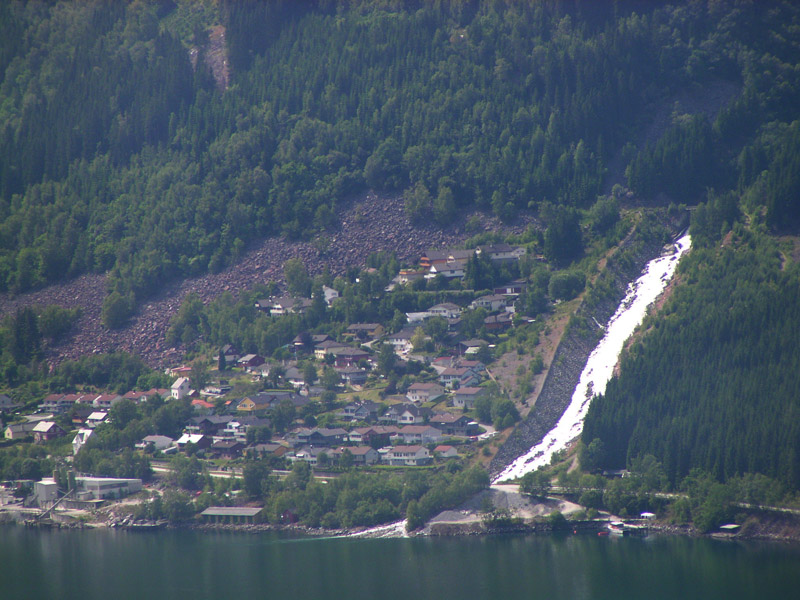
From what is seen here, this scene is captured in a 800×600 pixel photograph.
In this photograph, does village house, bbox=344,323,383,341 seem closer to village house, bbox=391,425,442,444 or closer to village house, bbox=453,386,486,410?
village house, bbox=453,386,486,410

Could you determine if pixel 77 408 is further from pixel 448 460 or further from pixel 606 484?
pixel 606 484

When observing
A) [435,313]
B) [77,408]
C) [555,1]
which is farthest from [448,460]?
[555,1]

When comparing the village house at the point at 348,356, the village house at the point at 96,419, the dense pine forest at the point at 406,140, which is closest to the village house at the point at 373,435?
the village house at the point at 348,356

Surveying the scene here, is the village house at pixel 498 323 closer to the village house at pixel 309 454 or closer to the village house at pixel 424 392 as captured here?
the village house at pixel 424 392

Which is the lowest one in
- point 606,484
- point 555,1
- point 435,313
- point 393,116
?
point 606,484

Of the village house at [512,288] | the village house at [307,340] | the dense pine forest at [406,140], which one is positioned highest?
the dense pine forest at [406,140]

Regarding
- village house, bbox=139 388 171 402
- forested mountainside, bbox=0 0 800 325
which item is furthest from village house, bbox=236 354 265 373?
forested mountainside, bbox=0 0 800 325

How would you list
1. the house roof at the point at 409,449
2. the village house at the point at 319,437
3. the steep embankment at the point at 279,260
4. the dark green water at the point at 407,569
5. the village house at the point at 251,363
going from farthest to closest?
the steep embankment at the point at 279,260, the village house at the point at 251,363, the village house at the point at 319,437, the house roof at the point at 409,449, the dark green water at the point at 407,569
